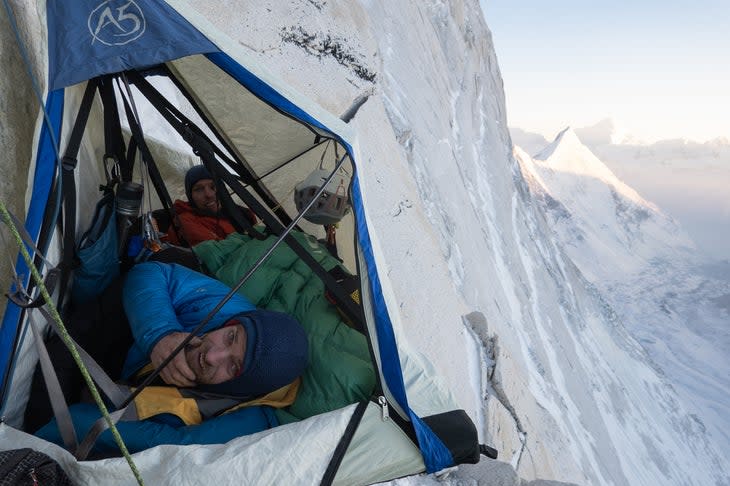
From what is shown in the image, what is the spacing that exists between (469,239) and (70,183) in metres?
15.6

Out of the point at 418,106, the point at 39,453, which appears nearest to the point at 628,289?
the point at 418,106

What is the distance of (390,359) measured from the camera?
101 inches

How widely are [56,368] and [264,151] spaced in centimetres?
249

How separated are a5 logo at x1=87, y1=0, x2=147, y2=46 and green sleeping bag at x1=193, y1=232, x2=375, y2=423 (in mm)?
1540

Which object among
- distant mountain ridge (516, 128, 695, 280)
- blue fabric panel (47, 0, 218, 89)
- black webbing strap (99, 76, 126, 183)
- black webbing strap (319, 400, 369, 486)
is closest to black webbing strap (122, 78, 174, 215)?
black webbing strap (99, 76, 126, 183)

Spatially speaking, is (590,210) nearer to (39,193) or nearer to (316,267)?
(316,267)

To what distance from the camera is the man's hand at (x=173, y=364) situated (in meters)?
2.28

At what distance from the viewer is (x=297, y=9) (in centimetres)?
999

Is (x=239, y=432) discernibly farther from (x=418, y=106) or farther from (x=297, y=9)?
(x=418, y=106)

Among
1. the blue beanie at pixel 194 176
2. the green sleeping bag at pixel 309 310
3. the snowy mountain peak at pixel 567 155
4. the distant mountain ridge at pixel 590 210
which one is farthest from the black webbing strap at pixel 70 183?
the snowy mountain peak at pixel 567 155

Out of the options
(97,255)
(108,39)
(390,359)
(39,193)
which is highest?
(108,39)

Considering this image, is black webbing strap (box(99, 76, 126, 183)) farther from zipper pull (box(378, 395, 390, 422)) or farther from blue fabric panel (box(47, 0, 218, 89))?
zipper pull (box(378, 395, 390, 422))

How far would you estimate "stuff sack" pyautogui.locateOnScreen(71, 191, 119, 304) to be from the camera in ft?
9.35

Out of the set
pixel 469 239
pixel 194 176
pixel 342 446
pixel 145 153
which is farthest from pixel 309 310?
pixel 469 239
